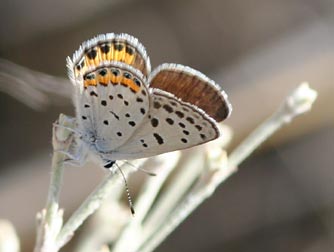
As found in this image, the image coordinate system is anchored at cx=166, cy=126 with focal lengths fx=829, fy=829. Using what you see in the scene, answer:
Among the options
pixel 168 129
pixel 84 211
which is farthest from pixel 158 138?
pixel 84 211

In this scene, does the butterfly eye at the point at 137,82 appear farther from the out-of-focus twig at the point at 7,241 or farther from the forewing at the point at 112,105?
the out-of-focus twig at the point at 7,241

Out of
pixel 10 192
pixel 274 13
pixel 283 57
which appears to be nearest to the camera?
pixel 10 192

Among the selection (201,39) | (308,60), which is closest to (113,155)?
(308,60)

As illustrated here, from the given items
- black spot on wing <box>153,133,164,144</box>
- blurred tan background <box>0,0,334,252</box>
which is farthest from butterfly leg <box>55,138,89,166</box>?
blurred tan background <box>0,0,334,252</box>

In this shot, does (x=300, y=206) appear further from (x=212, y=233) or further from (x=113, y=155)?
(x=113, y=155)

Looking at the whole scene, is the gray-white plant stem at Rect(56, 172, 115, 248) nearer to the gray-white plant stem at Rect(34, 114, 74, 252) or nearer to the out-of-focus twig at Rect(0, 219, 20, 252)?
the gray-white plant stem at Rect(34, 114, 74, 252)

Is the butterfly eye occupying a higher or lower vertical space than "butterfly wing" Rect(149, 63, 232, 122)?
lower
